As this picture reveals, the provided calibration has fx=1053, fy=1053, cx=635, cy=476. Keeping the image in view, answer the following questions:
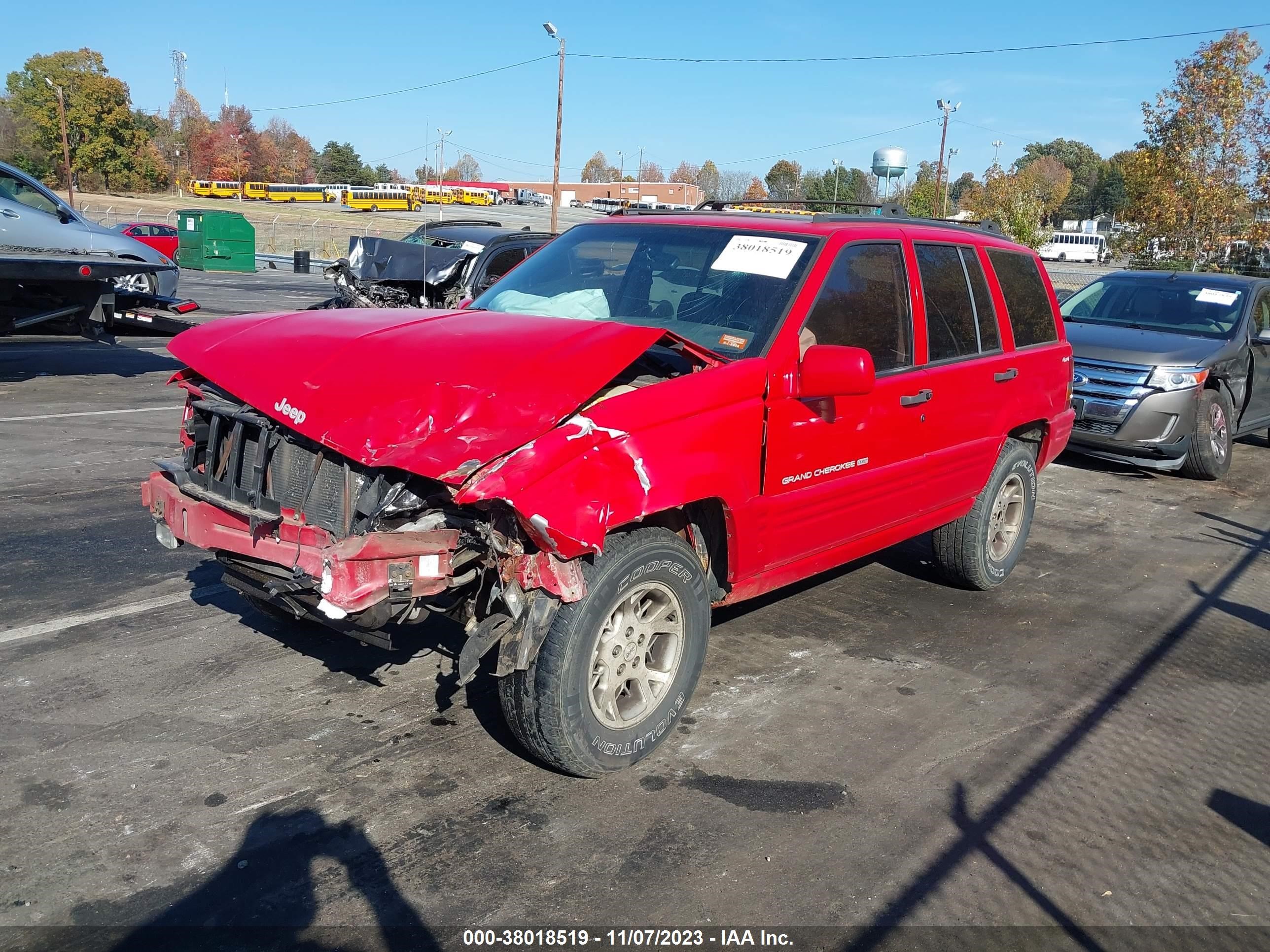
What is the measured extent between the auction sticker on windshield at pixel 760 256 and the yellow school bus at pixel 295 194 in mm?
85771

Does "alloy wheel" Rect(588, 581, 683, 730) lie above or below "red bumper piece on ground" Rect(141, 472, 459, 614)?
below

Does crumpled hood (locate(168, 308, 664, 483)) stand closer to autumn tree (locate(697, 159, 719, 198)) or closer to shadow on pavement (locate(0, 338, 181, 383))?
shadow on pavement (locate(0, 338, 181, 383))

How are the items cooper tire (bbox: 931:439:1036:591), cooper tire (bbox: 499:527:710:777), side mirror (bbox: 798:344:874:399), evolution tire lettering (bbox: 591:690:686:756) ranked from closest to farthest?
cooper tire (bbox: 499:527:710:777), evolution tire lettering (bbox: 591:690:686:756), side mirror (bbox: 798:344:874:399), cooper tire (bbox: 931:439:1036:591)

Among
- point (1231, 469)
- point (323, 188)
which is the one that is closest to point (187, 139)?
point (323, 188)

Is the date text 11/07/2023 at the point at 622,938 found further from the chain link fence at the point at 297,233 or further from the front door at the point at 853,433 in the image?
the chain link fence at the point at 297,233

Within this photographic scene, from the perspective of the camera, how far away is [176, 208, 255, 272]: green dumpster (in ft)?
109

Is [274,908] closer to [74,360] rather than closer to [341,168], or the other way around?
[74,360]

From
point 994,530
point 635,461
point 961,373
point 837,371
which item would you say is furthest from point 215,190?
point 635,461

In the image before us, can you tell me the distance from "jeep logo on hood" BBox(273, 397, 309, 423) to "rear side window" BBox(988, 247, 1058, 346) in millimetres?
3959

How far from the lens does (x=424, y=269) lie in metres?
12.1

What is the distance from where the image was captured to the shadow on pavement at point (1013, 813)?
3086 millimetres

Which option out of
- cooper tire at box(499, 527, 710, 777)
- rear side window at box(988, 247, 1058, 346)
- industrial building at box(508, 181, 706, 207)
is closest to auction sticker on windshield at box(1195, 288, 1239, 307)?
rear side window at box(988, 247, 1058, 346)

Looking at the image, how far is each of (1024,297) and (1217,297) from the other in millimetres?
5910

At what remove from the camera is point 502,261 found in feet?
40.4
